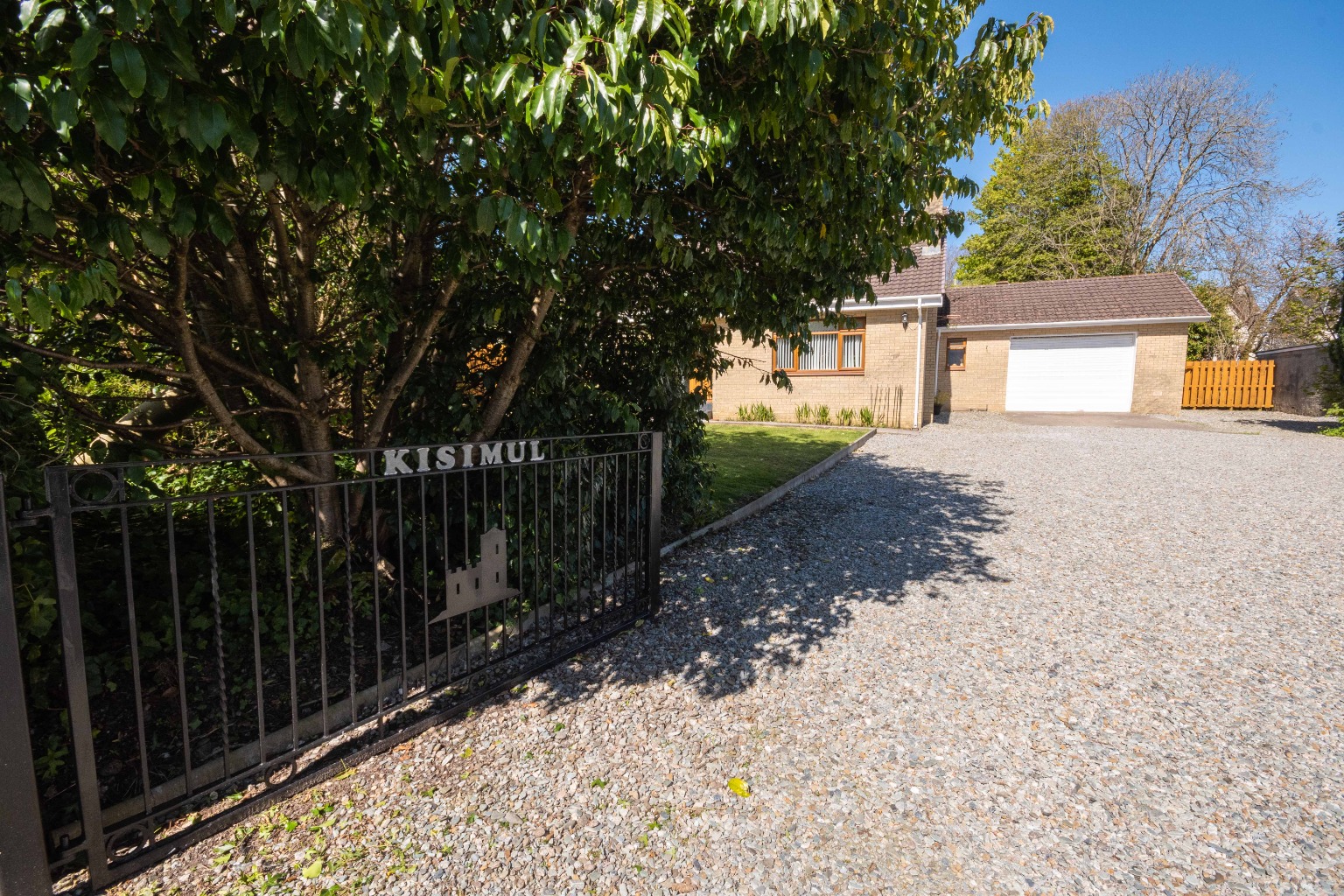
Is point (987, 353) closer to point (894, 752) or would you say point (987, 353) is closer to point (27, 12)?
point (894, 752)

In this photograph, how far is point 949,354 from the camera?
21.0m

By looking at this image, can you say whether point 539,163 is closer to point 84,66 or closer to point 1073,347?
point 84,66

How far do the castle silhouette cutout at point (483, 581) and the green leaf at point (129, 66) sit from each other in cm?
217

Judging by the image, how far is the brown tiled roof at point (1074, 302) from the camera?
18750mm

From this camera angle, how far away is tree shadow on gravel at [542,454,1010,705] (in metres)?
3.56

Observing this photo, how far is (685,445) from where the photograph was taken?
19.0 ft

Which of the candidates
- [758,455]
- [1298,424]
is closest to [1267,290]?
[1298,424]

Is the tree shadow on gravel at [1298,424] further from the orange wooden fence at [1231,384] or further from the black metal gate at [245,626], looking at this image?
the black metal gate at [245,626]

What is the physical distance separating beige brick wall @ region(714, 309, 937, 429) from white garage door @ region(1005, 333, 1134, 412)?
4863 millimetres

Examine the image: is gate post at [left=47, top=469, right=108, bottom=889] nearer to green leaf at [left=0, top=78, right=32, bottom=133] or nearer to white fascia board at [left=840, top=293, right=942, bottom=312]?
green leaf at [left=0, top=78, right=32, bottom=133]

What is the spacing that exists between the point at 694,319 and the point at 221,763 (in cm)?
369

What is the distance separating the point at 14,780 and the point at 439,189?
7.36 ft

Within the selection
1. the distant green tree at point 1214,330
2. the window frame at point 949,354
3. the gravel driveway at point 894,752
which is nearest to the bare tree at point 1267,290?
the distant green tree at point 1214,330

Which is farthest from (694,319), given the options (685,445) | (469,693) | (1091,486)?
(1091,486)
